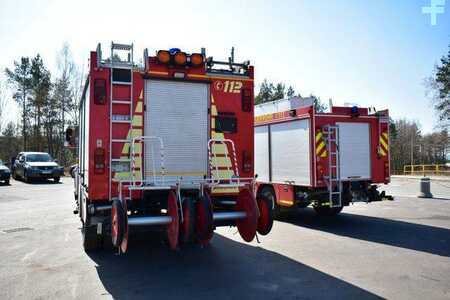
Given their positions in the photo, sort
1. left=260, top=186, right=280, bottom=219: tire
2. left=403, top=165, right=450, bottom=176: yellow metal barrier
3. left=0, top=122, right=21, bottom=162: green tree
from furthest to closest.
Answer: left=0, top=122, right=21, bottom=162: green tree < left=403, top=165, right=450, bottom=176: yellow metal barrier < left=260, top=186, right=280, bottom=219: tire

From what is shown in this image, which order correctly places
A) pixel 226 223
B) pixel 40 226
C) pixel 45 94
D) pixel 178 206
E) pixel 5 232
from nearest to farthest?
pixel 178 206
pixel 226 223
pixel 5 232
pixel 40 226
pixel 45 94

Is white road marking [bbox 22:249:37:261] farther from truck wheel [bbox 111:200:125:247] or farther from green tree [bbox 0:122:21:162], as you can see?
green tree [bbox 0:122:21:162]

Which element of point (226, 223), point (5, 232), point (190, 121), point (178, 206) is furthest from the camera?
point (5, 232)

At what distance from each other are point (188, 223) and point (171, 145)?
5.53ft

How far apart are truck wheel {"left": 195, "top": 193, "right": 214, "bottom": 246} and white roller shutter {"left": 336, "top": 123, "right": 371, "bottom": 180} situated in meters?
6.01

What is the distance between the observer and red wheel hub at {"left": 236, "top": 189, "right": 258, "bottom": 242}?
580 cm

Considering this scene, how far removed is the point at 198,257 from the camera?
22.2 feet

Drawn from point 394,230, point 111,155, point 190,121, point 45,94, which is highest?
point 45,94

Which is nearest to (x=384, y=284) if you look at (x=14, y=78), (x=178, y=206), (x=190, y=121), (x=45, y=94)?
(x=178, y=206)

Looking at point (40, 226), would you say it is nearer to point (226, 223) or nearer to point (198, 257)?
point (198, 257)

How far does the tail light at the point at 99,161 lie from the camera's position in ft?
19.7

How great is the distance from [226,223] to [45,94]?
Result: 136 ft

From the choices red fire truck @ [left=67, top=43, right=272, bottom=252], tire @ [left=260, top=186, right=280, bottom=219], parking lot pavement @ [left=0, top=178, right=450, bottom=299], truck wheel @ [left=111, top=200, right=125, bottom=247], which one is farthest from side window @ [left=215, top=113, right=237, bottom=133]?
tire @ [left=260, top=186, right=280, bottom=219]

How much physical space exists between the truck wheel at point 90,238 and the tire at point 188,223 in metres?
2.13
